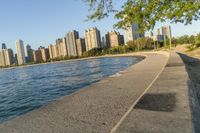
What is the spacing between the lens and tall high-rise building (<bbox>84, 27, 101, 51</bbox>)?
17225 centimetres

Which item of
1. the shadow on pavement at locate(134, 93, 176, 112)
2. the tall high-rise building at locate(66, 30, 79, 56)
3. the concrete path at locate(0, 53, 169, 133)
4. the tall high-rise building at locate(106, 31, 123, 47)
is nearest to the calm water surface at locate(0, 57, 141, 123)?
the concrete path at locate(0, 53, 169, 133)

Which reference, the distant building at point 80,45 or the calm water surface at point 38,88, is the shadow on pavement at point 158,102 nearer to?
the calm water surface at point 38,88

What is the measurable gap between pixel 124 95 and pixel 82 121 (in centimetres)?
278

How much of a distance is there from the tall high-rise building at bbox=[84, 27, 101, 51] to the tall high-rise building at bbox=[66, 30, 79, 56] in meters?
11.5

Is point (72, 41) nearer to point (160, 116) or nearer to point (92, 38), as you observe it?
point (92, 38)

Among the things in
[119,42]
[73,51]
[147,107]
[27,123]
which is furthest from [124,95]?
[73,51]

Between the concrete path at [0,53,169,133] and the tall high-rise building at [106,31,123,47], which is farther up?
the tall high-rise building at [106,31,123,47]

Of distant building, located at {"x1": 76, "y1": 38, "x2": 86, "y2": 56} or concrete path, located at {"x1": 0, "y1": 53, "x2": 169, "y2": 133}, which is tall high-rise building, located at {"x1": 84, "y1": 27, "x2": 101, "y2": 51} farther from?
concrete path, located at {"x1": 0, "y1": 53, "x2": 169, "y2": 133}

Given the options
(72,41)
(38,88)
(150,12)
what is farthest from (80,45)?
(150,12)

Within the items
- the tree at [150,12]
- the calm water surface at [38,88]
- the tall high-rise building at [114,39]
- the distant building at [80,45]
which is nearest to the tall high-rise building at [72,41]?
the distant building at [80,45]

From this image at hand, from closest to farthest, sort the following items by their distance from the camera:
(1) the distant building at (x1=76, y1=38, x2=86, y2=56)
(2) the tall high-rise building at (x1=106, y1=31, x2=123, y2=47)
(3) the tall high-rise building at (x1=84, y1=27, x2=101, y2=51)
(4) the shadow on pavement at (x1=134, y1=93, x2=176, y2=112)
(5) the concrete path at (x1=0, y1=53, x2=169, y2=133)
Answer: (5) the concrete path at (x1=0, y1=53, x2=169, y2=133)
(4) the shadow on pavement at (x1=134, y1=93, x2=176, y2=112)
(2) the tall high-rise building at (x1=106, y1=31, x2=123, y2=47)
(3) the tall high-rise building at (x1=84, y1=27, x2=101, y2=51)
(1) the distant building at (x1=76, y1=38, x2=86, y2=56)

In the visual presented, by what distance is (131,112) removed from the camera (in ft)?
14.6

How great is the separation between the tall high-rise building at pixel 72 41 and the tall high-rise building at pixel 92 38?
37.8 ft

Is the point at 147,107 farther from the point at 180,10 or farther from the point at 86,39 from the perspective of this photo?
the point at 86,39
